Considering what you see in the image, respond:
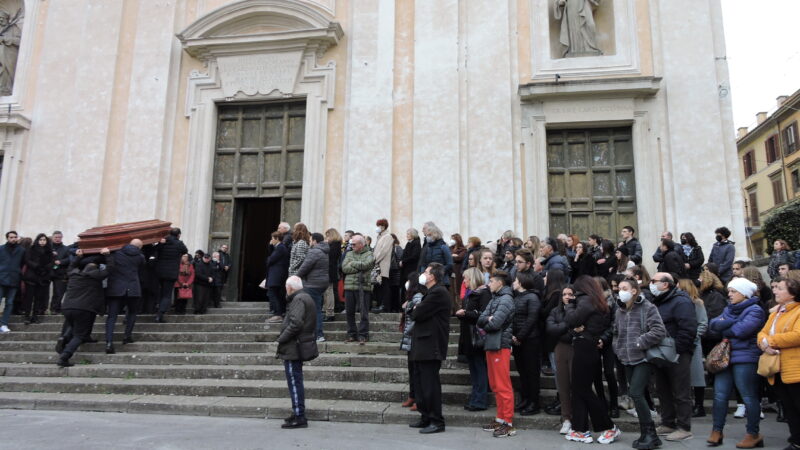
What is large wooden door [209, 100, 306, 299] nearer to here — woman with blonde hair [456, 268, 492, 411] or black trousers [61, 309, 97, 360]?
black trousers [61, 309, 97, 360]

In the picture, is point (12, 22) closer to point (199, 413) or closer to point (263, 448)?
point (199, 413)

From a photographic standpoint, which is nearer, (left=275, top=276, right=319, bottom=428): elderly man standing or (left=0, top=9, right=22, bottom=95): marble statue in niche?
(left=275, top=276, right=319, bottom=428): elderly man standing

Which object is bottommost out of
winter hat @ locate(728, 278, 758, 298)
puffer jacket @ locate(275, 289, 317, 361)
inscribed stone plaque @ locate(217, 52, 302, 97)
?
puffer jacket @ locate(275, 289, 317, 361)

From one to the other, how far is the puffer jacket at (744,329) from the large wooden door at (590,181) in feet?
20.5

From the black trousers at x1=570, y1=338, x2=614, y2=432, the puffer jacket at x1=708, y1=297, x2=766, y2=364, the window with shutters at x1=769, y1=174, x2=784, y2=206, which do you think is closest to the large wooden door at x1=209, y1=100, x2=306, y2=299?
the black trousers at x1=570, y1=338, x2=614, y2=432

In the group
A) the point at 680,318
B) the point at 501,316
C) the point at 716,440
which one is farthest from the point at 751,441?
the point at 501,316

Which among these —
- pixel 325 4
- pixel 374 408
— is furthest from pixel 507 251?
pixel 325 4

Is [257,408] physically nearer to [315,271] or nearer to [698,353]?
[315,271]

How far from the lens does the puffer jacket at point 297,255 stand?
29.9 ft

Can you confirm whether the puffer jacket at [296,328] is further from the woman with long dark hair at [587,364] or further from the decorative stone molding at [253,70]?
the decorative stone molding at [253,70]

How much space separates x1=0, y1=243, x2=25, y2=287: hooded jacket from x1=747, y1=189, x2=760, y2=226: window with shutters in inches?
1506

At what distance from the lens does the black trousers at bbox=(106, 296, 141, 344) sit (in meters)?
8.88

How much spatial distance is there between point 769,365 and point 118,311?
8.55 metres

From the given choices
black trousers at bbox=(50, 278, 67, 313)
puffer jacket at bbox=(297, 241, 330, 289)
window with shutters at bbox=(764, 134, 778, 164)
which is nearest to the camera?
puffer jacket at bbox=(297, 241, 330, 289)
